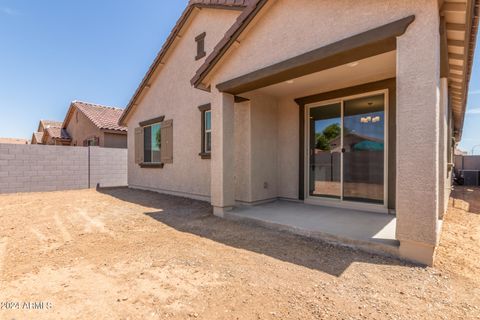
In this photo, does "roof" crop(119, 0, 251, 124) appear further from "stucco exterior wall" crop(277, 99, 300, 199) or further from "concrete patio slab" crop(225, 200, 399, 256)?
"concrete patio slab" crop(225, 200, 399, 256)

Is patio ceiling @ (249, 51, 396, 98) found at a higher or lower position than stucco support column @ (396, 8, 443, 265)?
higher

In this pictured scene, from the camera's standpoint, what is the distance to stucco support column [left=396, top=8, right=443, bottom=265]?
2.79m

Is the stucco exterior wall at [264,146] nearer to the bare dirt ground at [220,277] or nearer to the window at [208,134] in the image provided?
the bare dirt ground at [220,277]

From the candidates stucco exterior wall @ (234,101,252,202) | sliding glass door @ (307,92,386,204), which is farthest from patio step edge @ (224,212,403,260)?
sliding glass door @ (307,92,386,204)

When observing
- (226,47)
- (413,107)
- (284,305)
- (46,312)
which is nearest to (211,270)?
(284,305)

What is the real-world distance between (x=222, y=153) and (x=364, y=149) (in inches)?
128

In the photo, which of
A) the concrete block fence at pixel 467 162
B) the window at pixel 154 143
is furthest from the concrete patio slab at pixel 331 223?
the concrete block fence at pixel 467 162

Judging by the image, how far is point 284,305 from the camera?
7.11 ft

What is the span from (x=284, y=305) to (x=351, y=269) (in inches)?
45.1

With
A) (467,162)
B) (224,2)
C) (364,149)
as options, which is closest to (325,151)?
(364,149)

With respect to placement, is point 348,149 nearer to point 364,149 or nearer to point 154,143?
point 364,149

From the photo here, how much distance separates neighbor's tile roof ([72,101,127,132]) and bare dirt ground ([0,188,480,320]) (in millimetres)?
11230

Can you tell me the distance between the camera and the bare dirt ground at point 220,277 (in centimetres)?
211

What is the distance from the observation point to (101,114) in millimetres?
16719
